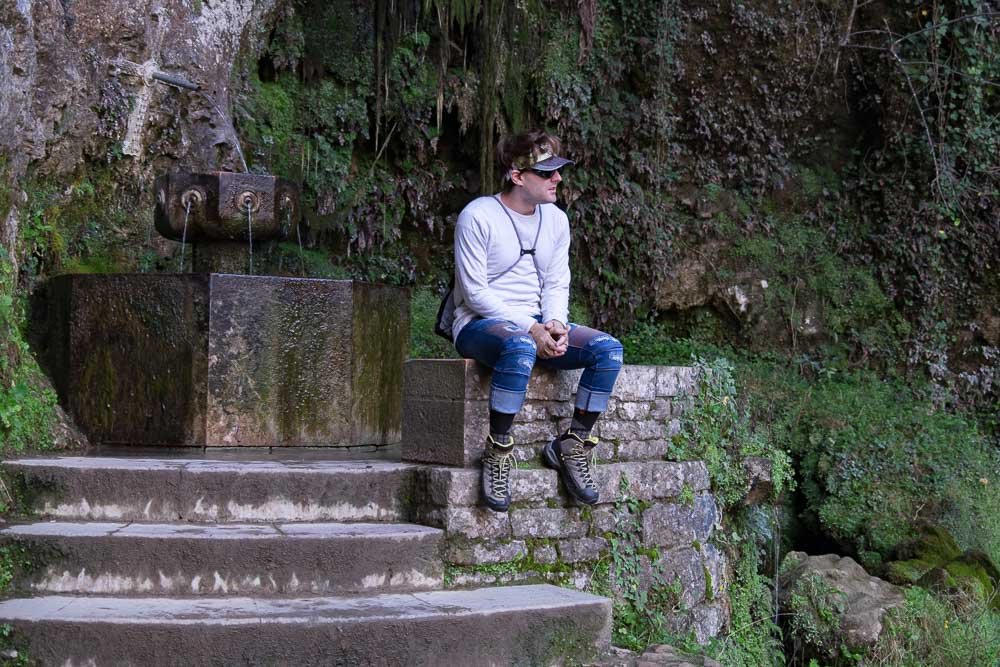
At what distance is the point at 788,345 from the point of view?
11.9 m

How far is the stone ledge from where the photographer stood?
488 centimetres

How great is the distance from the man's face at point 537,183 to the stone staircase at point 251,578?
1.47 metres

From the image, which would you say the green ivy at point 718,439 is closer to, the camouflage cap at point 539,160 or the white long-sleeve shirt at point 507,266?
the white long-sleeve shirt at point 507,266

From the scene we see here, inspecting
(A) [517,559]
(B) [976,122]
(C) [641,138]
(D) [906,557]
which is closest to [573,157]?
(C) [641,138]

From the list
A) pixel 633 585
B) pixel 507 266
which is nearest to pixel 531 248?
pixel 507 266

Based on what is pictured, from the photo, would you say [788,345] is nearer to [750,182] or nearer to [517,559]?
[750,182]

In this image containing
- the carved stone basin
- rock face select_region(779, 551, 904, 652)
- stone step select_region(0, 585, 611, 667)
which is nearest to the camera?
stone step select_region(0, 585, 611, 667)

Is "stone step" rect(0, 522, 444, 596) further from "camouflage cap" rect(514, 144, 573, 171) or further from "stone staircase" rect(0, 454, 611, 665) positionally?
"camouflage cap" rect(514, 144, 573, 171)

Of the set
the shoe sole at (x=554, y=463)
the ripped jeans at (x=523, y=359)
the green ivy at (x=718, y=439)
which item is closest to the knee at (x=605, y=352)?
the ripped jeans at (x=523, y=359)

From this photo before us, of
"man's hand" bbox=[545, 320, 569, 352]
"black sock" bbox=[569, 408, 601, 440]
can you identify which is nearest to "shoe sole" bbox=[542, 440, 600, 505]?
"black sock" bbox=[569, 408, 601, 440]

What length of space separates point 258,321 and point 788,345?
25.1 feet

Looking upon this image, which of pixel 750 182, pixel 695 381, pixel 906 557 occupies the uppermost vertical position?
pixel 750 182

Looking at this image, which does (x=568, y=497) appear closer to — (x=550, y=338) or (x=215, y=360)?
(x=550, y=338)

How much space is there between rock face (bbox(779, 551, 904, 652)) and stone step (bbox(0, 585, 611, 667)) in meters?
2.78
